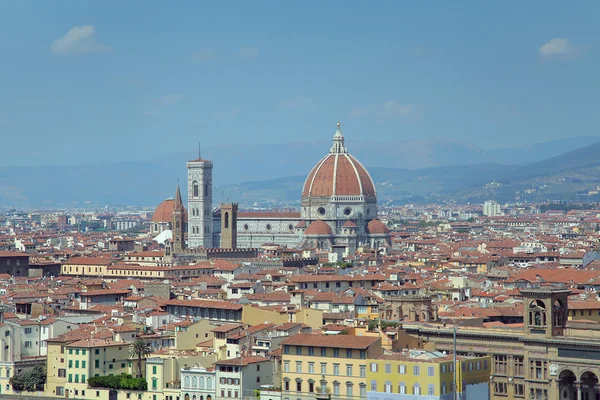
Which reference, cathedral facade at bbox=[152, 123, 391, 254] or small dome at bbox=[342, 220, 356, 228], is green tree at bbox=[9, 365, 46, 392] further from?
small dome at bbox=[342, 220, 356, 228]

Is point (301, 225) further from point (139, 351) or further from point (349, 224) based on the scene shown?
point (139, 351)

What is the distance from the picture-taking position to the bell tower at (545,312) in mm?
49594

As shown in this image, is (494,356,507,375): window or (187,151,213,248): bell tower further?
(187,151,213,248): bell tower

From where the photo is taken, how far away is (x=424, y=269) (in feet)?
344

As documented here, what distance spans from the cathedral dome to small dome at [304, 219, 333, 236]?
6963mm

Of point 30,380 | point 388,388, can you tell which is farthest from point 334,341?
point 30,380

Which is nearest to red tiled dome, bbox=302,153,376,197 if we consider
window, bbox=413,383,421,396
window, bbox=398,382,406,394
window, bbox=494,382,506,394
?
window, bbox=494,382,506,394

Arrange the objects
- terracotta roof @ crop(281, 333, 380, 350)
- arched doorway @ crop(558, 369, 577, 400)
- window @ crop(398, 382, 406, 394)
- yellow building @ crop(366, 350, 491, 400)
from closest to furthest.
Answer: yellow building @ crop(366, 350, 491, 400)
window @ crop(398, 382, 406, 394)
arched doorway @ crop(558, 369, 577, 400)
terracotta roof @ crop(281, 333, 380, 350)

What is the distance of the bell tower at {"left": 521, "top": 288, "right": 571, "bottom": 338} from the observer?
49.6 m

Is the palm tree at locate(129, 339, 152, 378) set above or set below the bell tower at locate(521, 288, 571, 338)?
below

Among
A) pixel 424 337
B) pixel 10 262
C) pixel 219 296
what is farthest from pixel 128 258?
pixel 424 337

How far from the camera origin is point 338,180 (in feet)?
518

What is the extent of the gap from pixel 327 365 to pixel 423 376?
4.31m

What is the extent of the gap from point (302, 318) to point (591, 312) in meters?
11.4
